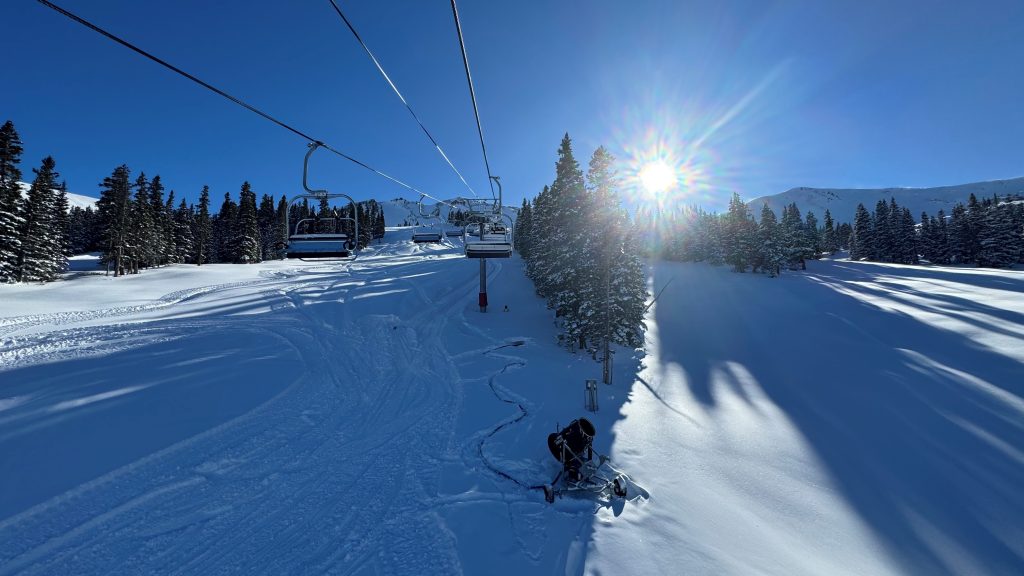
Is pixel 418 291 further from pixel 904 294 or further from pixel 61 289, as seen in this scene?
pixel 904 294

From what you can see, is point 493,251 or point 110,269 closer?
point 493,251

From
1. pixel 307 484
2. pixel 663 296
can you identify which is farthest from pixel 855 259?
pixel 307 484

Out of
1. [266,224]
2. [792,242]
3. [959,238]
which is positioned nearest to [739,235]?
[792,242]

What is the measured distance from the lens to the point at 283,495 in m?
7.41

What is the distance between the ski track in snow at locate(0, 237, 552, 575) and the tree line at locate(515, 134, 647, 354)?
9276mm

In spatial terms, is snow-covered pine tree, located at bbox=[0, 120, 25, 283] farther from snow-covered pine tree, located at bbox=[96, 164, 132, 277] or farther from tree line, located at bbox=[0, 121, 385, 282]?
snow-covered pine tree, located at bbox=[96, 164, 132, 277]

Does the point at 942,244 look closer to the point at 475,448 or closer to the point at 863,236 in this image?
the point at 863,236

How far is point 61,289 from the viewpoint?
3019 cm

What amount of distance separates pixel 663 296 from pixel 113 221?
63.7 m

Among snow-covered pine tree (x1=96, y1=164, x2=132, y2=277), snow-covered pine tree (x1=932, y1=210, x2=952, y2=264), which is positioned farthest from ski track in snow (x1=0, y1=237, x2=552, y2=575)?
snow-covered pine tree (x1=932, y1=210, x2=952, y2=264)

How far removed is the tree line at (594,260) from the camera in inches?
827

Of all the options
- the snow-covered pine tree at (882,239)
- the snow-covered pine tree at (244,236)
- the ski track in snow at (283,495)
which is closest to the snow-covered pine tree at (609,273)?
the ski track in snow at (283,495)

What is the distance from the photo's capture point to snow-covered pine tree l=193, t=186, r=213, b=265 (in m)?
58.4

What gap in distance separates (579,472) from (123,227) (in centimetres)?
5992
